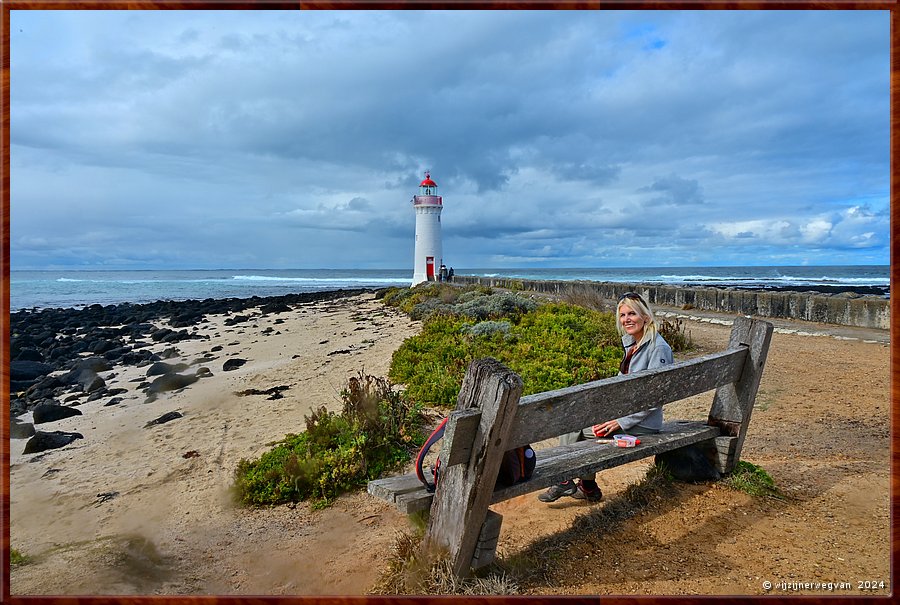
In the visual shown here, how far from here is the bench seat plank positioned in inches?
114

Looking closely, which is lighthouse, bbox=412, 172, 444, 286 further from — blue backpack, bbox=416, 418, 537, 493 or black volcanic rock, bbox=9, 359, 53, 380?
blue backpack, bbox=416, 418, 537, 493

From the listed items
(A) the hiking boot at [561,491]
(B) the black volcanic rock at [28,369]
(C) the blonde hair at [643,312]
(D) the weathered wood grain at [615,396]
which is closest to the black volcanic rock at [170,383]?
(B) the black volcanic rock at [28,369]

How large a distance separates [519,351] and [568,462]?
5705 millimetres

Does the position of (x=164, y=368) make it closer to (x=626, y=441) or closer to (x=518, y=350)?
(x=518, y=350)

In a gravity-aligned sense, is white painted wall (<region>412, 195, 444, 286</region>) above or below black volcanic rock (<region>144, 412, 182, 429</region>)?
above

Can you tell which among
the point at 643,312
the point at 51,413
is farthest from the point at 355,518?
the point at 51,413

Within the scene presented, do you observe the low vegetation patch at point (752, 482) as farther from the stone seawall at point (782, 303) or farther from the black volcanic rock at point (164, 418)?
the black volcanic rock at point (164, 418)

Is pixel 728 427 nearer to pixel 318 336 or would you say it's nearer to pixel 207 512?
pixel 207 512

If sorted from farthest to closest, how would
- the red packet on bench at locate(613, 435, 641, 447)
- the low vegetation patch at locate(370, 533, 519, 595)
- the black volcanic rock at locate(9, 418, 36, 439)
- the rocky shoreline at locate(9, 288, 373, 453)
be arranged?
1. the rocky shoreline at locate(9, 288, 373, 453)
2. the black volcanic rock at locate(9, 418, 36, 439)
3. the red packet on bench at locate(613, 435, 641, 447)
4. the low vegetation patch at locate(370, 533, 519, 595)

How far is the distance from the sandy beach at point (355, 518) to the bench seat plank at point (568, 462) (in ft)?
1.51

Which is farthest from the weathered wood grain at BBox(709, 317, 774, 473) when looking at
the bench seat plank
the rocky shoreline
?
the rocky shoreline

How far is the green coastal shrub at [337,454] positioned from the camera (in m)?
5.05

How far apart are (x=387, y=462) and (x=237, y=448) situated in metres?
2.08

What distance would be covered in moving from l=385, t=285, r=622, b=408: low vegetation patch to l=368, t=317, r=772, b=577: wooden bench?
357 cm
